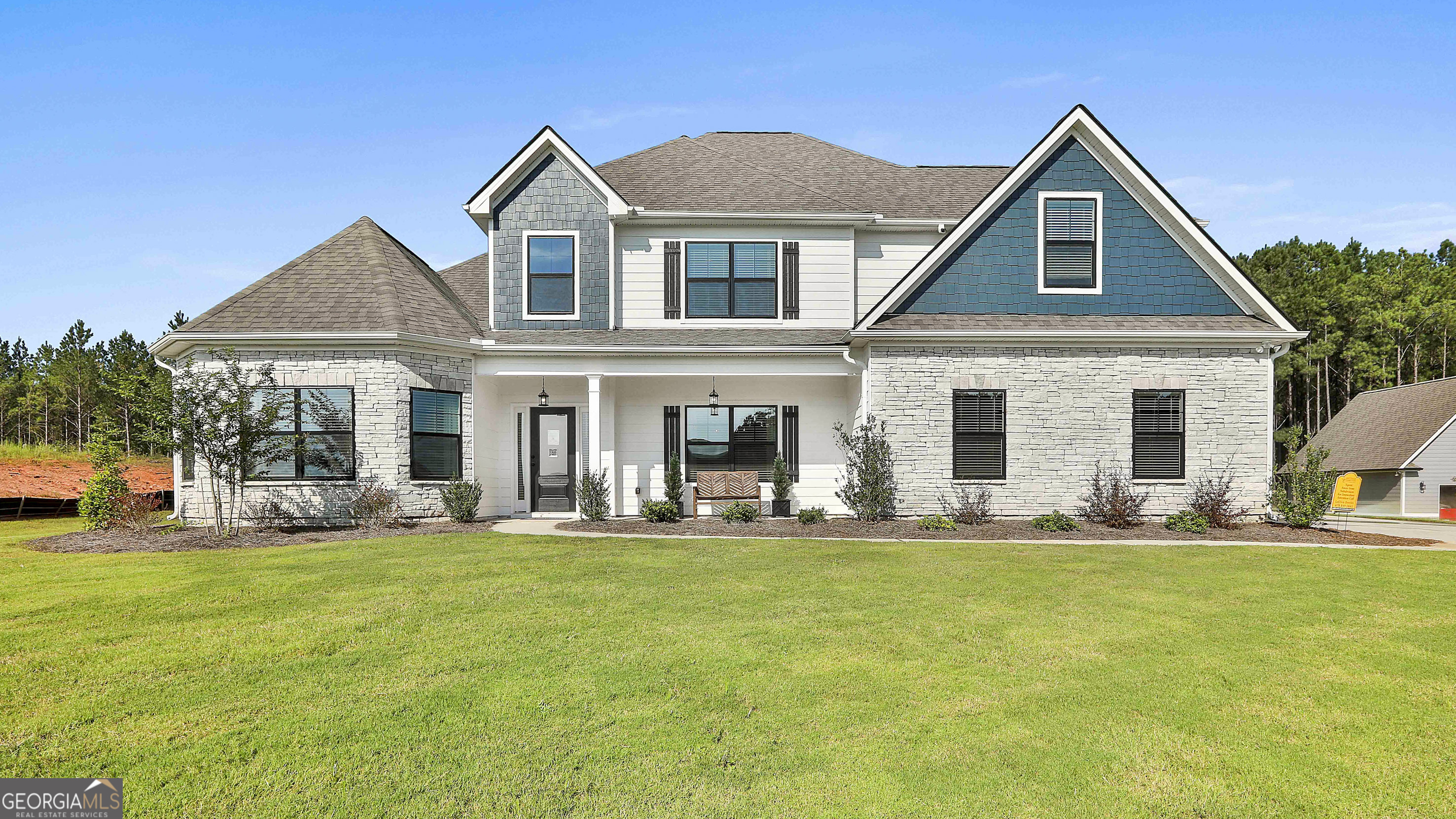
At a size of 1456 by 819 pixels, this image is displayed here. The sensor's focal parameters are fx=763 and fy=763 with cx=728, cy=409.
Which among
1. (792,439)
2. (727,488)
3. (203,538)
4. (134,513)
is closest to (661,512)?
(727,488)

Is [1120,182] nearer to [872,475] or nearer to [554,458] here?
[872,475]

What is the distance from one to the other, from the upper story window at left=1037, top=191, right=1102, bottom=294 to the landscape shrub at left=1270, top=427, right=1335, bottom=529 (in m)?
4.46

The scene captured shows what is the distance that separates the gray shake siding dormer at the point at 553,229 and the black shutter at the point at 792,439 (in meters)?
4.20

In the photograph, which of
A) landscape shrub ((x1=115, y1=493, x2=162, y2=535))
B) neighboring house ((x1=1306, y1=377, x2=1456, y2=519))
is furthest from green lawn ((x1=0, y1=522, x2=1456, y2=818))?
neighboring house ((x1=1306, y1=377, x2=1456, y2=519))

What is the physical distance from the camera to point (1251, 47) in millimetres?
13773

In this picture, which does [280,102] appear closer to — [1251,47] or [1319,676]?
[1319,676]

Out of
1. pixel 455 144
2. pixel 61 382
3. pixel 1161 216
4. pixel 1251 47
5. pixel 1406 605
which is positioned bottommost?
pixel 1406 605

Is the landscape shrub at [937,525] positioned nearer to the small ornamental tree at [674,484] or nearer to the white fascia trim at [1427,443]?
the small ornamental tree at [674,484]

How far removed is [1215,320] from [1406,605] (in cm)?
834

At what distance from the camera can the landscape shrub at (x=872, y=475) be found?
13891mm

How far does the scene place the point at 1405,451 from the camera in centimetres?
2419

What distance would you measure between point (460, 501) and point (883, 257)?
33.4 ft

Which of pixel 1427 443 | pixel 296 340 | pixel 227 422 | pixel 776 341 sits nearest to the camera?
pixel 227 422

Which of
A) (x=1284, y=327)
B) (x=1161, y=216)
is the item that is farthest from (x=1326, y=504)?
(x=1161, y=216)
